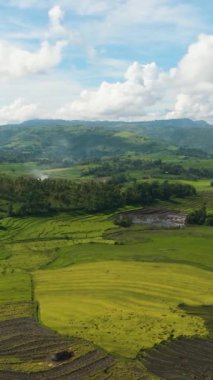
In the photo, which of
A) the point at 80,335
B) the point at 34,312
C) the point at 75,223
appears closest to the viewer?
the point at 80,335

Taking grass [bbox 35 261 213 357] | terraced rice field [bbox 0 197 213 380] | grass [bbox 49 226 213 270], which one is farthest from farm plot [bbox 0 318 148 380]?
grass [bbox 49 226 213 270]

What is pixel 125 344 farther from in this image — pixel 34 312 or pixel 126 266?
pixel 126 266

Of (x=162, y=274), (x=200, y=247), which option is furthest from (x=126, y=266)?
(x=200, y=247)

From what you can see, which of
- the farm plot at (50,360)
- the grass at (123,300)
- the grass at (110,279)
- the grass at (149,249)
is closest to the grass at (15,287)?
the grass at (110,279)

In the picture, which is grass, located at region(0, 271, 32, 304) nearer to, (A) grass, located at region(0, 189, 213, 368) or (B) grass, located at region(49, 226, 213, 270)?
(A) grass, located at region(0, 189, 213, 368)

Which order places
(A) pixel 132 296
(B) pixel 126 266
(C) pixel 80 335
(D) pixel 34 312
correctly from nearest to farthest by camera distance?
1. (C) pixel 80 335
2. (D) pixel 34 312
3. (A) pixel 132 296
4. (B) pixel 126 266

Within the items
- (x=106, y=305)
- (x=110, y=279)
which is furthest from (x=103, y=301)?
(x=110, y=279)

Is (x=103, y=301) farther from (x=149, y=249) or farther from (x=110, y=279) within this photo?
(x=149, y=249)
